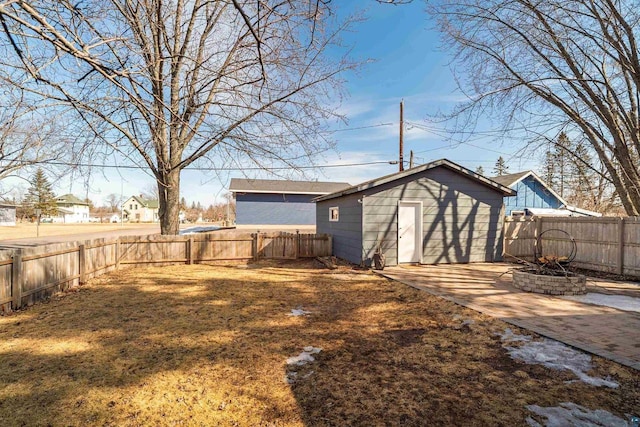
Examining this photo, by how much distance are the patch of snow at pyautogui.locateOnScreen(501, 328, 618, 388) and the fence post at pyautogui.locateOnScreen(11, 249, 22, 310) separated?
7.65m

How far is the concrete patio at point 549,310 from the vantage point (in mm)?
3896

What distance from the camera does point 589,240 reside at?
9.71 metres

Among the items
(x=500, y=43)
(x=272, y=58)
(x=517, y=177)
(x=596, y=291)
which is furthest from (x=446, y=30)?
(x=517, y=177)

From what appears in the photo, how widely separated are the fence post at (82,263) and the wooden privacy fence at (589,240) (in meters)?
11.1

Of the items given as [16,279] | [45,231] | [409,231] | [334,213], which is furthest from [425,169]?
[45,231]

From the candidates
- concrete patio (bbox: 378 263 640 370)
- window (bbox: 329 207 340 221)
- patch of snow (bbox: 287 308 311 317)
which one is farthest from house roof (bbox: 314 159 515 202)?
patch of snow (bbox: 287 308 311 317)

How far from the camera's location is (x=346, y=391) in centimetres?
293

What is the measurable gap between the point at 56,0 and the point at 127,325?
420 cm

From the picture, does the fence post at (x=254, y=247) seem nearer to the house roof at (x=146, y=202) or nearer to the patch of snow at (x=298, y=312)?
the patch of snow at (x=298, y=312)

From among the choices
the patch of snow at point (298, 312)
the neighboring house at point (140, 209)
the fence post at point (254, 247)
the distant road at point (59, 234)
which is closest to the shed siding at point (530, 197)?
the fence post at point (254, 247)

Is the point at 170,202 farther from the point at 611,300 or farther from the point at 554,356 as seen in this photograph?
the point at 611,300

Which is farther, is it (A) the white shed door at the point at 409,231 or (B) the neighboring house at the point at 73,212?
(B) the neighboring house at the point at 73,212

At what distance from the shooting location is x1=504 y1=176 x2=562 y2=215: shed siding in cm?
2004

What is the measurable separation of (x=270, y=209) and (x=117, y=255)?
17.3 metres
